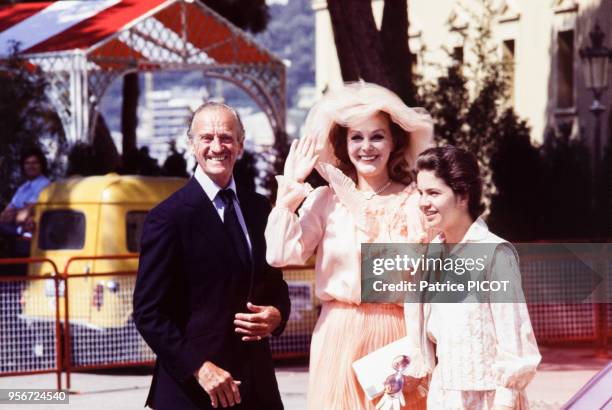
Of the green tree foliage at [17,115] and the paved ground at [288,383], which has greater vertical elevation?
the green tree foliage at [17,115]

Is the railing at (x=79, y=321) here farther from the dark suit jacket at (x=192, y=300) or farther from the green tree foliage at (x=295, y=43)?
the green tree foliage at (x=295, y=43)

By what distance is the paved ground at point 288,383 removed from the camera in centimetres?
1178

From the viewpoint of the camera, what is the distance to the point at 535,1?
2775 cm

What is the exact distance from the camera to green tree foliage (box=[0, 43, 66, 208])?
18047 mm

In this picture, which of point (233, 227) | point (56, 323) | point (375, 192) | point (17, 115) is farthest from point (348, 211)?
point (17, 115)

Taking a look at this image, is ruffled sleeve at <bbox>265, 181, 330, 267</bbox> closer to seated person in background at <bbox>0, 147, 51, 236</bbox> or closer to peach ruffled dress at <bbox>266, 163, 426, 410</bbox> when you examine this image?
peach ruffled dress at <bbox>266, 163, 426, 410</bbox>

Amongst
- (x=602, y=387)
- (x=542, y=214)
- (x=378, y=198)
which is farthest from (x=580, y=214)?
(x=602, y=387)

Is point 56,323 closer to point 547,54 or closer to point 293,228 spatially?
point 293,228

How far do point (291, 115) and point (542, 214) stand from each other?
11879 centimetres

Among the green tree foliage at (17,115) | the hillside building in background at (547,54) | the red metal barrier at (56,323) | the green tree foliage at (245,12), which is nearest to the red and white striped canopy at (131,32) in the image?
the hillside building in background at (547,54)

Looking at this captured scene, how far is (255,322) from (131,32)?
68.3 ft

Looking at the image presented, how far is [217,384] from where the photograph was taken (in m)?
5.52

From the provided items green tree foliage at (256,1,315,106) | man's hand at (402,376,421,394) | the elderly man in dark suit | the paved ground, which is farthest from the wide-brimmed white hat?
green tree foliage at (256,1,315,106)

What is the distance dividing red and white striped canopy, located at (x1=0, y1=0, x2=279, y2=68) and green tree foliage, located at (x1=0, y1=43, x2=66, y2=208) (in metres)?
2.91
